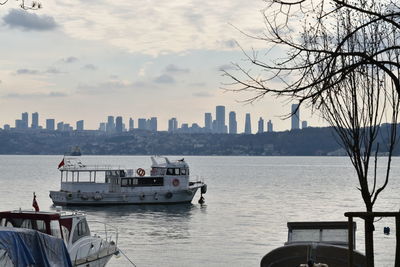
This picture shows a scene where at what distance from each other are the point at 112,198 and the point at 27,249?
176 ft

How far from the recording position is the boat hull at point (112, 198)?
69225 millimetres

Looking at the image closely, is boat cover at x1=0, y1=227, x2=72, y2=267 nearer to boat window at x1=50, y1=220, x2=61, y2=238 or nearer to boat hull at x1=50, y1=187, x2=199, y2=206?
boat window at x1=50, y1=220, x2=61, y2=238

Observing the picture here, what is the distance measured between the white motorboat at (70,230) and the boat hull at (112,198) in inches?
1658

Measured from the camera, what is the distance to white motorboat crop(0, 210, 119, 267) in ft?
76.7

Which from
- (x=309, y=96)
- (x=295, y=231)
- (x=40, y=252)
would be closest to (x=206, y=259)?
(x=295, y=231)

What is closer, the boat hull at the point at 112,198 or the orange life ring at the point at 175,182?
the boat hull at the point at 112,198

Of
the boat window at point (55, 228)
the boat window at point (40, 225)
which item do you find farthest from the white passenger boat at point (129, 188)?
the boat window at point (40, 225)

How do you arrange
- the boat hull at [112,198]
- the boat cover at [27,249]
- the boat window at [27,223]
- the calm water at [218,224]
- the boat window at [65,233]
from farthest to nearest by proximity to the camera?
1. the boat hull at [112,198]
2. the calm water at [218,224]
3. the boat window at [65,233]
4. the boat window at [27,223]
5. the boat cover at [27,249]

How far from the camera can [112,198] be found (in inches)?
2758

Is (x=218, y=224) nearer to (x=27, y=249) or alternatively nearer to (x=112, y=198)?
(x=112, y=198)

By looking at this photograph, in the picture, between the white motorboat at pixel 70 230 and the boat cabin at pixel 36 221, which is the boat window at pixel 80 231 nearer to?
the white motorboat at pixel 70 230

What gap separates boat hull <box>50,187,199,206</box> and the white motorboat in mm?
42108

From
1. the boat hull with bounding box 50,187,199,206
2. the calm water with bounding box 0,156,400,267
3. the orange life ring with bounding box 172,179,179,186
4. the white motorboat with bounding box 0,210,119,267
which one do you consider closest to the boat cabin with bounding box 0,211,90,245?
the white motorboat with bounding box 0,210,119,267

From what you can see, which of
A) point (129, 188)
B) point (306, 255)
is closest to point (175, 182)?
point (129, 188)
